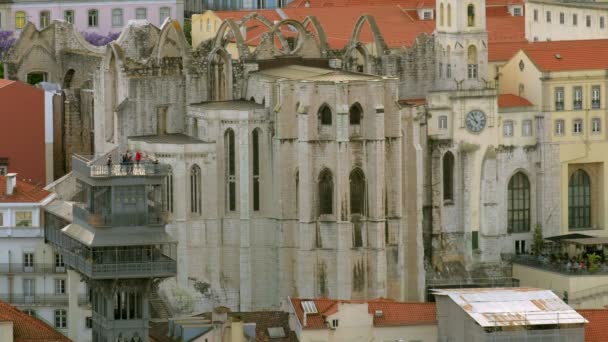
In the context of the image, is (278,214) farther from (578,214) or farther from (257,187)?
(578,214)

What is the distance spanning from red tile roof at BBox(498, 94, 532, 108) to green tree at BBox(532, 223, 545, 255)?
228 inches

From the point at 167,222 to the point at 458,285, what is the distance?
1934cm

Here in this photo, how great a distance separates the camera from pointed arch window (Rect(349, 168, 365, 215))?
17812 centimetres

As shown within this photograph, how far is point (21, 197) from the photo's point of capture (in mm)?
176750

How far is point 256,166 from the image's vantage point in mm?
180000

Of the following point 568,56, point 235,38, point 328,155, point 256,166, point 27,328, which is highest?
point 235,38

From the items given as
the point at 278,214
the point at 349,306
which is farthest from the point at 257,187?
the point at 349,306

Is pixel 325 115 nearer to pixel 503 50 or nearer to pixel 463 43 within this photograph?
pixel 463 43

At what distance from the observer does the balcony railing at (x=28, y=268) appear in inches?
6880

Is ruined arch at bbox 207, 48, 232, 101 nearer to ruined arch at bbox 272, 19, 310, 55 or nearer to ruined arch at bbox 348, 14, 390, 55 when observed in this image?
ruined arch at bbox 272, 19, 310, 55

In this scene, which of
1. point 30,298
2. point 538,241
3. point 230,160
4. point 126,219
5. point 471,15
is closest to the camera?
point 126,219

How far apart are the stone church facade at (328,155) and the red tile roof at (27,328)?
45.6ft

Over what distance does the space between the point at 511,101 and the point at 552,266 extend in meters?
8.60

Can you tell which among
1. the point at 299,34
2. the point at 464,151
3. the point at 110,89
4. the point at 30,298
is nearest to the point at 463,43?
the point at 464,151
